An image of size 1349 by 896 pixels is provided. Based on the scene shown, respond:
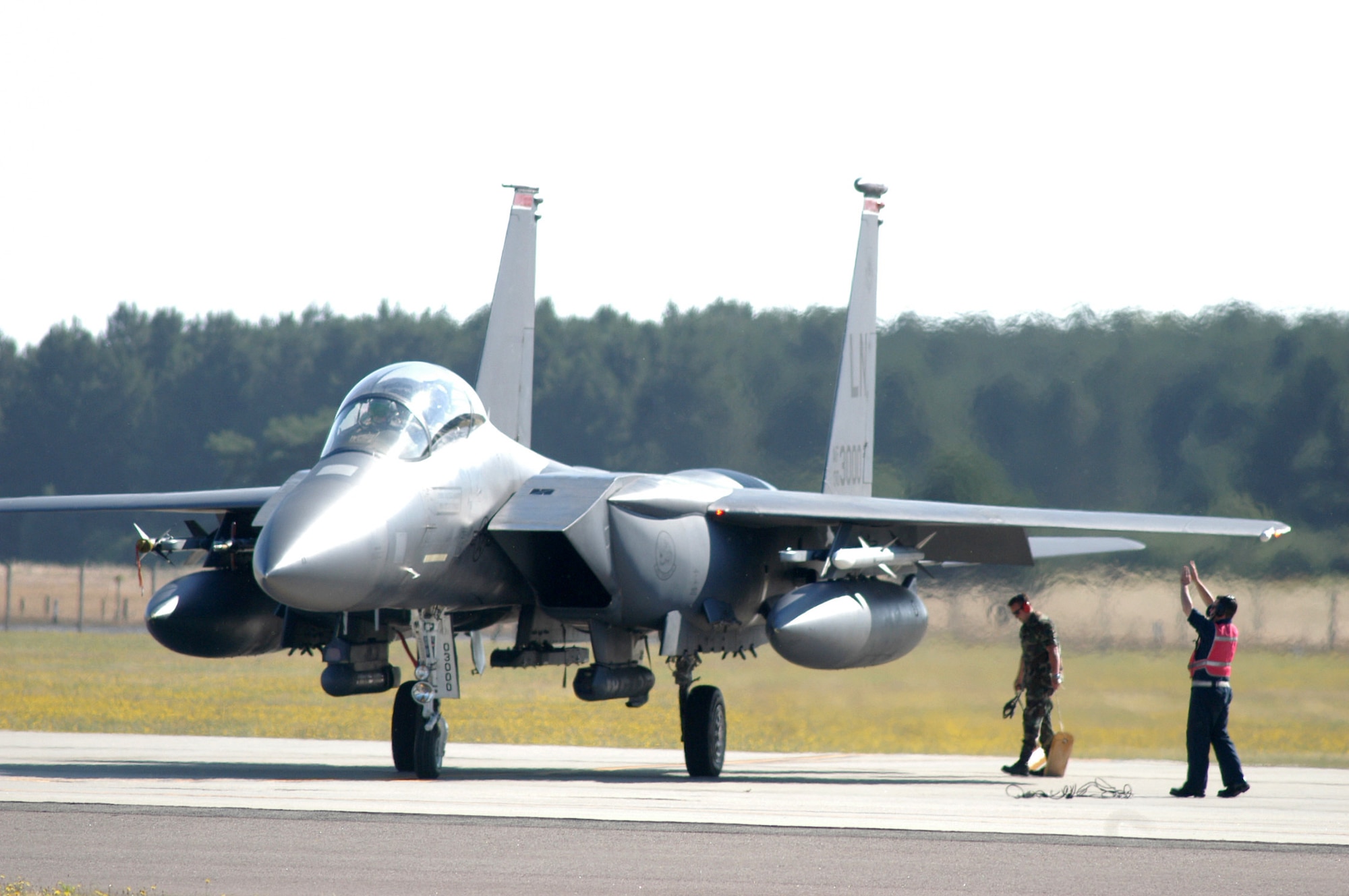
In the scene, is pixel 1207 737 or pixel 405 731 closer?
pixel 1207 737

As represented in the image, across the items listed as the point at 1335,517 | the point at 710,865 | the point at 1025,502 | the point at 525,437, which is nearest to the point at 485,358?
the point at 525,437

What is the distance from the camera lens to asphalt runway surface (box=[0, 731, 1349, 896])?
7121mm

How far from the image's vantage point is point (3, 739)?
16062 mm

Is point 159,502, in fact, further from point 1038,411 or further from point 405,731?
point 1038,411

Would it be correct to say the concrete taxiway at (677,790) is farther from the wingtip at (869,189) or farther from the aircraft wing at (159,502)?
the wingtip at (869,189)

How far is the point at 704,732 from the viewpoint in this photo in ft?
43.6

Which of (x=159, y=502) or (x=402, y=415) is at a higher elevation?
(x=402, y=415)

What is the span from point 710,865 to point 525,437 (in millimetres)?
8917

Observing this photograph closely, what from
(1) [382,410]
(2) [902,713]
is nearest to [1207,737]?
(1) [382,410]

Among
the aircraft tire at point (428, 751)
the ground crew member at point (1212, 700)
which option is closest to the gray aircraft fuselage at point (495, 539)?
the aircraft tire at point (428, 751)

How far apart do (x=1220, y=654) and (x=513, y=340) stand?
7.48 m

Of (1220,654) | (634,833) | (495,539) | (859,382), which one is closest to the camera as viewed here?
(634,833)

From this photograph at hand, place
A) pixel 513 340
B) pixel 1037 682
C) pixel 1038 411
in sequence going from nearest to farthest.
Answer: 1. pixel 1037 682
2. pixel 513 340
3. pixel 1038 411

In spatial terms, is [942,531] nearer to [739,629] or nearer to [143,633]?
[739,629]
